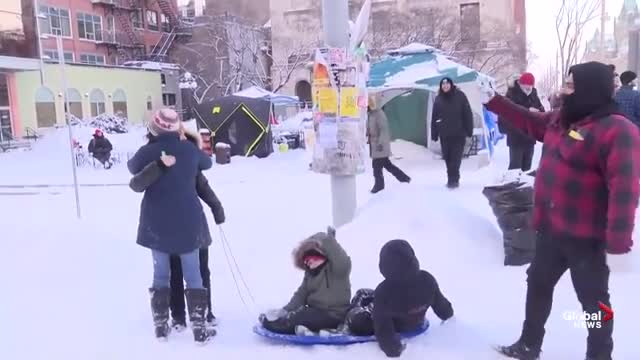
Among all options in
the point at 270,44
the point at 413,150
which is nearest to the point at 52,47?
the point at 270,44

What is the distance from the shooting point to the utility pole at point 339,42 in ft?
21.5

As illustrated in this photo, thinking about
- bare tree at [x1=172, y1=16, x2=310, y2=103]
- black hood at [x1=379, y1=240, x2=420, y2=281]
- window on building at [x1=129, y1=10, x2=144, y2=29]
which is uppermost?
window on building at [x1=129, y1=10, x2=144, y2=29]

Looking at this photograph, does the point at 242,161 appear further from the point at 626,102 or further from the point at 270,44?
the point at 270,44

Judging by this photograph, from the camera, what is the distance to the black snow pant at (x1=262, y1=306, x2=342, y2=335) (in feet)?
14.1

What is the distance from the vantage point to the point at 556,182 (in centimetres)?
342

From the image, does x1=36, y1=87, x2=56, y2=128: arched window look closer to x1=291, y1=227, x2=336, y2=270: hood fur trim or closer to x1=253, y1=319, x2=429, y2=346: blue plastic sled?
x1=291, y1=227, x2=336, y2=270: hood fur trim

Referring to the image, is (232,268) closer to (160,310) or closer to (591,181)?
(160,310)

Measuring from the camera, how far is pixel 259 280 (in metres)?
5.95

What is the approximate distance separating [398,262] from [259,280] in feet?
7.31

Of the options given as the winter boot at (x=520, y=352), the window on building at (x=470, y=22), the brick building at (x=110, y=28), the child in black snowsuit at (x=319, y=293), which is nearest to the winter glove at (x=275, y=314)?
the child in black snowsuit at (x=319, y=293)

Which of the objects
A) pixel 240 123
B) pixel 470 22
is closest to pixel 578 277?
pixel 240 123

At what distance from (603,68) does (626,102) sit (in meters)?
5.80

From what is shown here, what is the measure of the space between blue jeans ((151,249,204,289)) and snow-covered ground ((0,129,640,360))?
0.40 meters

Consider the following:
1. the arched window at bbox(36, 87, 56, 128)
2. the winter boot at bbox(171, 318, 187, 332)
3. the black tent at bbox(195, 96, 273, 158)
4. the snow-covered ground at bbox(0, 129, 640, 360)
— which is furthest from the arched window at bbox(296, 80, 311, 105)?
the winter boot at bbox(171, 318, 187, 332)
